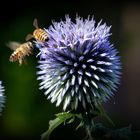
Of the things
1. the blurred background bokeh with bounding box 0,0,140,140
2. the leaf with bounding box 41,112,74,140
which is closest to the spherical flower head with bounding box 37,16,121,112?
the leaf with bounding box 41,112,74,140

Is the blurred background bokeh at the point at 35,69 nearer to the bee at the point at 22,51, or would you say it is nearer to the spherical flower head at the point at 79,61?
the bee at the point at 22,51

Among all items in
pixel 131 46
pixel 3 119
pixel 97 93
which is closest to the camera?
pixel 97 93

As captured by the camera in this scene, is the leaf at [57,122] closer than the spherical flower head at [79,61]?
Yes

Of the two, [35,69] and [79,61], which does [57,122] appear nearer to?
[79,61]

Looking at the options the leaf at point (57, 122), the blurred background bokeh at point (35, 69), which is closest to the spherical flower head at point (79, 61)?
the leaf at point (57, 122)

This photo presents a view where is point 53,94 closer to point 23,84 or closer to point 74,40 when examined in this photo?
point 74,40

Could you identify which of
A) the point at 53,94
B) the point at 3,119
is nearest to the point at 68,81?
the point at 53,94
